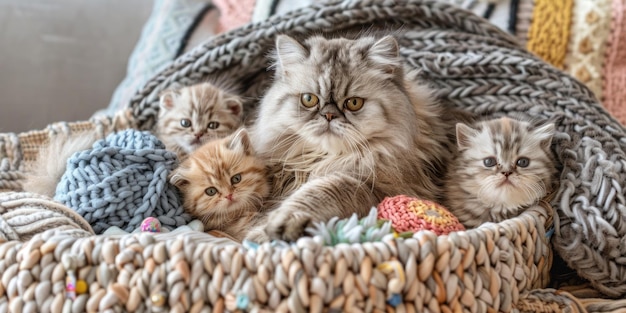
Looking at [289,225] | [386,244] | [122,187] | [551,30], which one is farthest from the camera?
[551,30]

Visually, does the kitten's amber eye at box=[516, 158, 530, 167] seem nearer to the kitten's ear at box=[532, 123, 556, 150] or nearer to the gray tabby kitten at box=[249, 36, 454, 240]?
the kitten's ear at box=[532, 123, 556, 150]

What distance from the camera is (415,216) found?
114 centimetres

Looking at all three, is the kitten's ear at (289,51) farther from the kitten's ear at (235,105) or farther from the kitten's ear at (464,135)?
the kitten's ear at (464,135)

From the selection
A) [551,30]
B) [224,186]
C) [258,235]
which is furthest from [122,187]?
[551,30]

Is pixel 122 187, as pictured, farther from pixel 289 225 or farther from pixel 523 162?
pixel 523 162

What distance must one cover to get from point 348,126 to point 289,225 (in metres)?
0.37

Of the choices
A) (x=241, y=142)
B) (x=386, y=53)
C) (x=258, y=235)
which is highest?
(x=386, y=53)

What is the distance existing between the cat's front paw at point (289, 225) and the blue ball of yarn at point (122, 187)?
329 millimetres

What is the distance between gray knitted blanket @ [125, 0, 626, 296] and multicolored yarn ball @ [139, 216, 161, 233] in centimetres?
65

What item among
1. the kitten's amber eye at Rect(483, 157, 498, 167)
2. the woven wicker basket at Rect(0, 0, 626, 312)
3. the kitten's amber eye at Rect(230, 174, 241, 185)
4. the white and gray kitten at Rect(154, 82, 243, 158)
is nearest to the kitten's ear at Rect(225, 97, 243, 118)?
the white and gray kitten at Rect(154, 82, 243, 158)

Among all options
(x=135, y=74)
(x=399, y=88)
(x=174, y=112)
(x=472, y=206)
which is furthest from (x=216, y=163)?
(x=135, y=74)

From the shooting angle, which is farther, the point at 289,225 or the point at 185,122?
the point at 185,122

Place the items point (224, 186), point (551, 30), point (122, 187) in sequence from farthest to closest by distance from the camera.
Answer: point (551, 30), point (224, 186), point (122, 187)

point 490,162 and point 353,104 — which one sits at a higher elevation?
point 353,104
